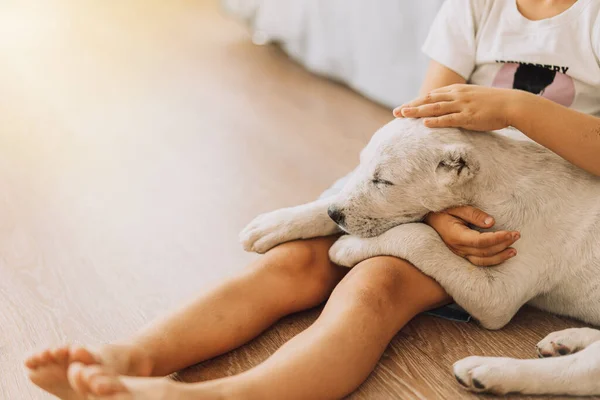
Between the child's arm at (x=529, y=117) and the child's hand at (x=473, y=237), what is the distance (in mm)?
183

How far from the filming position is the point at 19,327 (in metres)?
1.52

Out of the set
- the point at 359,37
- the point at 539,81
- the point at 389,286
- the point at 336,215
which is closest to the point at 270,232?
the point at 336,215

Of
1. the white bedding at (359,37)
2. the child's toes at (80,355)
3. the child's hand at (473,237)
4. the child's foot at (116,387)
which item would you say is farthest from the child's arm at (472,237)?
the white bedding at (359,37)

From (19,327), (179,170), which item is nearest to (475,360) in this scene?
(19,327)

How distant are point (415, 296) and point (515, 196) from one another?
0.96 ft

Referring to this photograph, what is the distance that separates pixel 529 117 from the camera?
1372mm

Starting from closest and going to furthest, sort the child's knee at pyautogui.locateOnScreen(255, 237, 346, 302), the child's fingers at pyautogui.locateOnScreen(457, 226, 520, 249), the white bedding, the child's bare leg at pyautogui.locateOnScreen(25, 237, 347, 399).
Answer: the child's bare leg at pyautogui.locateOnScreen(25, 237, 347, 399) → the child's fingers at pyautogui.locateOnScreen(457, 226, 520, 249) → the child's knee at pyautogui.locateOnScreen(255, 237, 346, 302) → the white bedding

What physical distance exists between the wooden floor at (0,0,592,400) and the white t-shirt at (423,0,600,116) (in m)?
0.57

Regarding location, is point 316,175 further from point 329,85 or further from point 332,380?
point 332,380

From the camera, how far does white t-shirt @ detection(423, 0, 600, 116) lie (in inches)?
63.1

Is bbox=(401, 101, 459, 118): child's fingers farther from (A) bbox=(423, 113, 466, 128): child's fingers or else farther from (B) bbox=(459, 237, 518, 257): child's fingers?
(B) bbox=(459, 237, 518, 257): child's fingers

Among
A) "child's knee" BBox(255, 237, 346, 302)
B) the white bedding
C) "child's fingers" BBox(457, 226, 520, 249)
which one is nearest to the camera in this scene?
"child's fingers" BBox(457, 226, 520, 249)

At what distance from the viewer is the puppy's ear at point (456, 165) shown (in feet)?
4.27

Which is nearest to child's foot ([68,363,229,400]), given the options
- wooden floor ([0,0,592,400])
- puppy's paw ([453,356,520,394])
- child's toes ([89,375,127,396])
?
child's toes ([89,375,127,396])
